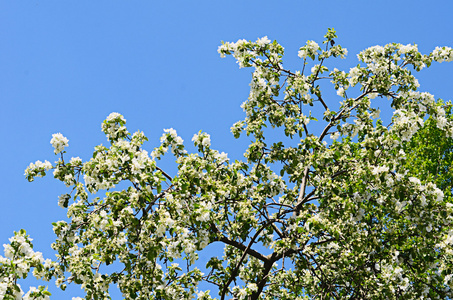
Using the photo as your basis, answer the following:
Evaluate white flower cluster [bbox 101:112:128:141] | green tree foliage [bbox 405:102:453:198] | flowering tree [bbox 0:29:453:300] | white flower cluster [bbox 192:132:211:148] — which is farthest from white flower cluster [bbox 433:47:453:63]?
green tree foliage [bbox 405:102:453:198]

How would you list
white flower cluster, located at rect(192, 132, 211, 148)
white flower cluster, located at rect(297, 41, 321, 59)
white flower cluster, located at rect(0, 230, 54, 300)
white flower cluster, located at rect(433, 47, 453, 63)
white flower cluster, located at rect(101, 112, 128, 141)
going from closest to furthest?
1. white flower cluster, located at rect(0, 230, 54, 300)
2. white flower cluster, located at rect(101, 112, 128, 141)
3. white flower cluster, located at rect(192, 132, 211, 148)
4. white flower cluster, located at rect(433, 47, 453, 63)
5. white flower cluster, located at rect(297, 41, 321, 59)

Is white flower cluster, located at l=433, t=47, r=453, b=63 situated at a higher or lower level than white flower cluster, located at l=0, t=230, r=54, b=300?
higher

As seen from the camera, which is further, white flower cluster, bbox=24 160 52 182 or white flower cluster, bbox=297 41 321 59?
white flower cluster, bbox=297 41 321 59

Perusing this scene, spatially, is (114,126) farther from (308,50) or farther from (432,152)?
(432,152)

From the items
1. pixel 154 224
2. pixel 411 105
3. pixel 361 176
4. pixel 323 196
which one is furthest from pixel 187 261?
pixel 411 105

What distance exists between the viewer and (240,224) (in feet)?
29.2

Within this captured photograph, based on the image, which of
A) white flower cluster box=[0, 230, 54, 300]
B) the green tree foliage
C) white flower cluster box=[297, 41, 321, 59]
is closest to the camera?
white flower cluster box=[0, 230, 54, 300]

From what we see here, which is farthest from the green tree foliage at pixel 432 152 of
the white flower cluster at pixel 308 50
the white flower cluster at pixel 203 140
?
the white flower cluster at pixel 203 140

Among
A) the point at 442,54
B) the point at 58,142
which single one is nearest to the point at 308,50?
the point at 442,54

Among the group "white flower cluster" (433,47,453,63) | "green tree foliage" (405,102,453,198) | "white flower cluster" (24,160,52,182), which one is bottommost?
"white flower cluster" (24,160,52,182)

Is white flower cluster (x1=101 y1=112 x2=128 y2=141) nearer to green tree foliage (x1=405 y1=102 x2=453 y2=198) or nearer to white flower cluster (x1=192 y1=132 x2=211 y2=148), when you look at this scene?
white flower cluster (x1=192 y1=132 x2=211 y2=148)

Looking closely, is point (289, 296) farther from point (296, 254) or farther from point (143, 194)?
point (143, 194)

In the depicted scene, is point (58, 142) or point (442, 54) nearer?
point (58, 142)

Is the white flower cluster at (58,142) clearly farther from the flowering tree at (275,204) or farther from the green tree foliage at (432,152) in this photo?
the green tree foliage at (432,152)
